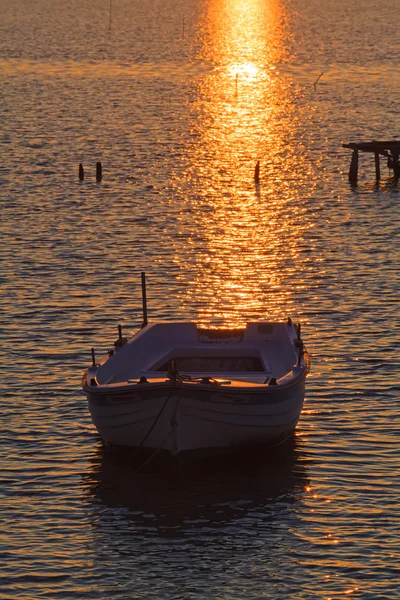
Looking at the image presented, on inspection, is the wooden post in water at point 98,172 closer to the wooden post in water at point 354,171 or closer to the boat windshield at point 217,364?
the wooden post in water at point 354,171

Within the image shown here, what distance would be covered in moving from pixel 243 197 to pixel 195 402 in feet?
133

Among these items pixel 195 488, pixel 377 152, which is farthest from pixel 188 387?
pixel 377 152

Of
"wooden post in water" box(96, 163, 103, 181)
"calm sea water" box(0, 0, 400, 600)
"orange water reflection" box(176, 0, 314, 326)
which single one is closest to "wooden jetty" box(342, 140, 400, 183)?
"calm sea water" box(0, 0, 400, 600)

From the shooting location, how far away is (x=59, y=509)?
29766mm

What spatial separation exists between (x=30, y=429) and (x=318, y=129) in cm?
6562

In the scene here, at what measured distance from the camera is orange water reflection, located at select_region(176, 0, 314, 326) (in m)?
49.0

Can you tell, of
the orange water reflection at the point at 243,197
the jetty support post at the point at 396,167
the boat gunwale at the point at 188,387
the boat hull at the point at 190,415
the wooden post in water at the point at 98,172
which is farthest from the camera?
the jetty support post at the point at 396,167

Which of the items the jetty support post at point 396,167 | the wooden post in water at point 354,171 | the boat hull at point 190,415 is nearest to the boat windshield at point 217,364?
the boat hull at point 190,415

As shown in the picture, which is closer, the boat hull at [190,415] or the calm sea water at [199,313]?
the calm sea water at [199,313]

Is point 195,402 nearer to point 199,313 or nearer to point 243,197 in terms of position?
point 199,313

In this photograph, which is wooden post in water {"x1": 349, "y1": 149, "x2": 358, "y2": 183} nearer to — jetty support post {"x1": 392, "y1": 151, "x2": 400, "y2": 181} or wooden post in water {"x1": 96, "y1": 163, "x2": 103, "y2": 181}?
jetty support post {"x1": 392, "y1": 151, "x2": 400, "y2": 181}

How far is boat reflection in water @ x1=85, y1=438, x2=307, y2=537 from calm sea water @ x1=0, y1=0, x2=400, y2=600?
7 centimetres

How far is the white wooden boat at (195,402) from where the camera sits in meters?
30.8

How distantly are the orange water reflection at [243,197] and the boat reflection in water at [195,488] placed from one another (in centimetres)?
987
